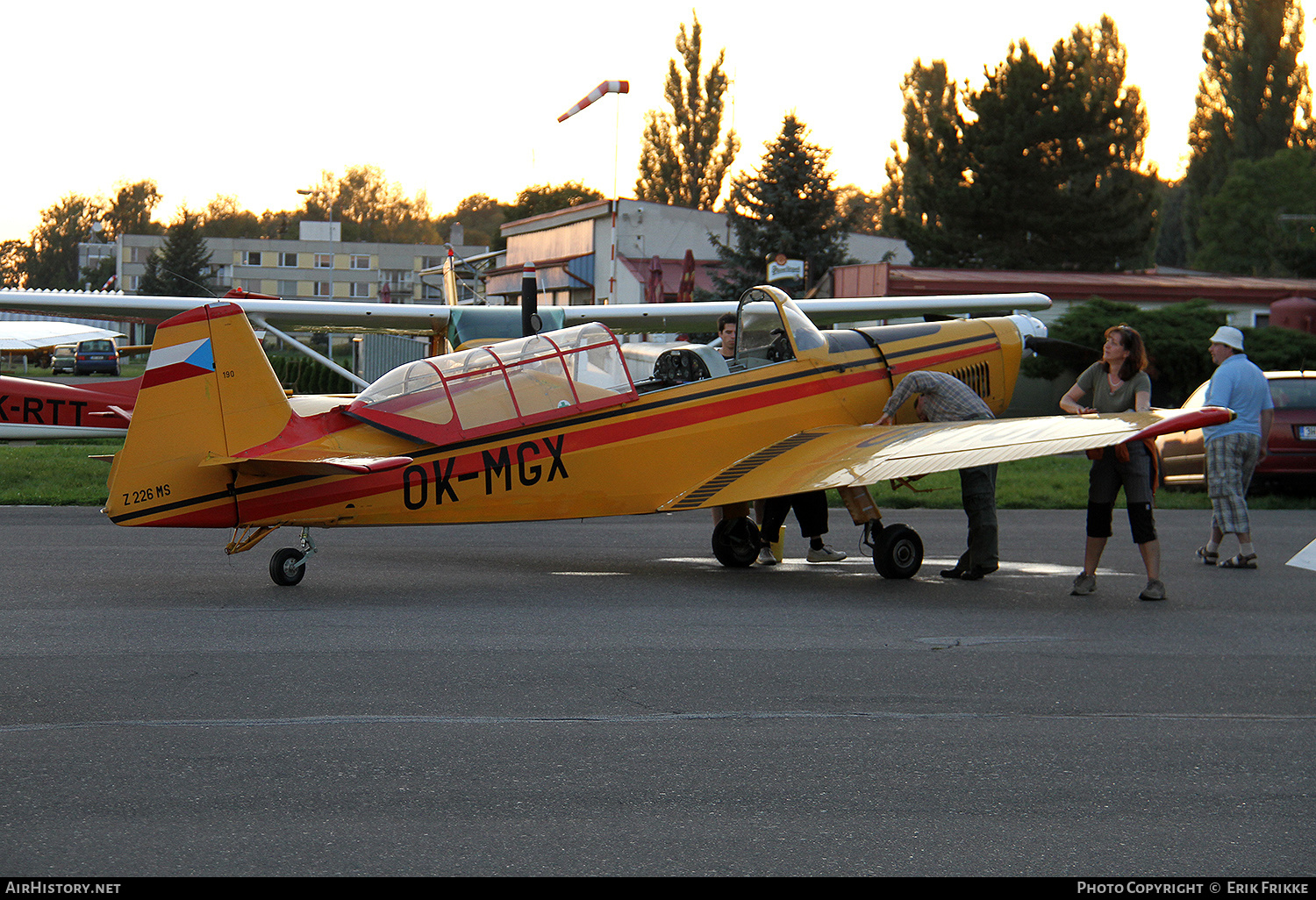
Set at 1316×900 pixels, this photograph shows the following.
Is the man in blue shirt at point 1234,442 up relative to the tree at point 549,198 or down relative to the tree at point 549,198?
down

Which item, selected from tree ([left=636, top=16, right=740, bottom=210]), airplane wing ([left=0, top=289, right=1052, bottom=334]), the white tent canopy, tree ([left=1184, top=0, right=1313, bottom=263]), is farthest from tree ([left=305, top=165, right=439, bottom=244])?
airplane wing ([left=0, top=289, right=1052, bottom=334])

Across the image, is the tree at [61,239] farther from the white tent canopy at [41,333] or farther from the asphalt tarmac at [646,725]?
the asphalt tarmac at [646,725]

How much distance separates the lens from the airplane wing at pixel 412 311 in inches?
685

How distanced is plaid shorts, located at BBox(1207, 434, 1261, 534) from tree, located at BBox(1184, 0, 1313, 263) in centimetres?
6372

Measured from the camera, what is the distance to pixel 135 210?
124 meters

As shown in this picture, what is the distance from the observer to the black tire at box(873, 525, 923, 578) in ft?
30.2

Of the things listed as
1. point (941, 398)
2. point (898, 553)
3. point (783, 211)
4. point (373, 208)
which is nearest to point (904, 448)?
point (898, 553)

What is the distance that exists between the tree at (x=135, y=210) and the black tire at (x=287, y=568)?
12150 centimetres

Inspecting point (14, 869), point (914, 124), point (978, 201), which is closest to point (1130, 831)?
point (14, 869)

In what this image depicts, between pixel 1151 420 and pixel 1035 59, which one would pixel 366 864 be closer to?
pixel 1151 420

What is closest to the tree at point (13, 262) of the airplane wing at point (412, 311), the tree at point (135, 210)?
the tree at point (135, 210)

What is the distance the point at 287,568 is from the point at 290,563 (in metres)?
0.04

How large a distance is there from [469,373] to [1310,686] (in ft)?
18.0

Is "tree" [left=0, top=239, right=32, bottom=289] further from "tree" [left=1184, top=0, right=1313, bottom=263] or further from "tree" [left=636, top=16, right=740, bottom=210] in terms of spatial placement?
"tree" [left=1184, top=0, right=1313, bottom=263]
